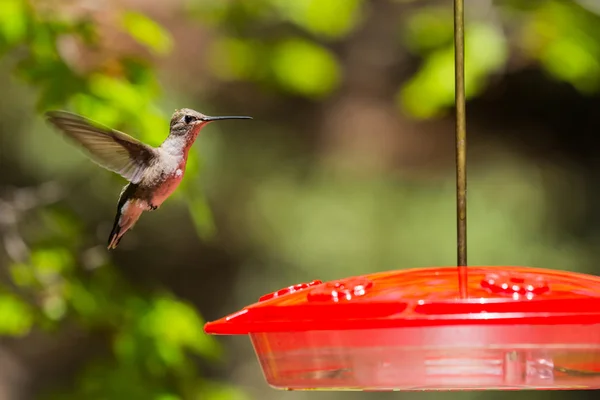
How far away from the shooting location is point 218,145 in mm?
6223

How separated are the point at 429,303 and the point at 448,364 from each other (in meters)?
0.15

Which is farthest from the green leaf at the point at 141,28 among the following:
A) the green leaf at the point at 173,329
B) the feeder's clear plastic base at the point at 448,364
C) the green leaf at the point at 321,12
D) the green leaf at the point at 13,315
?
the feeder's clear plastic base at the point at 448,364

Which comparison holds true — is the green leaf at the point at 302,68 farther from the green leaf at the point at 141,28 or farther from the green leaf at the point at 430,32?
the green leaf at the point at 141,28

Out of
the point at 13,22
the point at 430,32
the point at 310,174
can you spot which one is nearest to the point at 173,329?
the point at 13,22

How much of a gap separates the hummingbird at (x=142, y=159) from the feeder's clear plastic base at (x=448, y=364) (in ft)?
2.48

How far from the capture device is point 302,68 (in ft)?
15.7

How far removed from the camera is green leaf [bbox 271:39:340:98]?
15.5ft

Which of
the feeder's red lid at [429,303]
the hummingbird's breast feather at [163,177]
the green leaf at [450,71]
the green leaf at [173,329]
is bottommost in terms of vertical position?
the green leaf at [173,329]

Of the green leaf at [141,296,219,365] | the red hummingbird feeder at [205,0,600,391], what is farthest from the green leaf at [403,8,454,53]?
the red hummingbird feeder at [205,0,600,391]

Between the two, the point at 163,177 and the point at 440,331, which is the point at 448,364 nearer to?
the point at 440,331

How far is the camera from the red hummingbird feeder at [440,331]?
1396 mm

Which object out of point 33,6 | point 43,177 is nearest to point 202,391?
point 33,6

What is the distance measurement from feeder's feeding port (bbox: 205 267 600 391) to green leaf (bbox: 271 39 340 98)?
10.5ft

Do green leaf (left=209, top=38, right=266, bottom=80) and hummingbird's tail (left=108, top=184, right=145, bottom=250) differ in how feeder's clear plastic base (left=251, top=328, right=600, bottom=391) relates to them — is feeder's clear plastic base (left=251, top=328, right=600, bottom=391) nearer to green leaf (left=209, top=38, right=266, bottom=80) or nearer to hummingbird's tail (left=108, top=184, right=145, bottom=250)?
hummingbird's tail (left=108, top=184, right=145, bottom=250)
